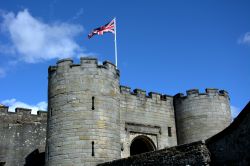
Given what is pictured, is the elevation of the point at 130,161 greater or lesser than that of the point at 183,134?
lesser

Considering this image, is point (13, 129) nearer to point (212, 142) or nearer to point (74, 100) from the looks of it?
point (74, 100)

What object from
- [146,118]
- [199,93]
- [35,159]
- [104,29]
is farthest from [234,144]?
[35,159]

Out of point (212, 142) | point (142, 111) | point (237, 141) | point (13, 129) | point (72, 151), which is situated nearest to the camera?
point (237, 141)

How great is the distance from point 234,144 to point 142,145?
37.6 feet

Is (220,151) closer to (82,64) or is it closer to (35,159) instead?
(82,64)

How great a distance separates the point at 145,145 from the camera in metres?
20.2

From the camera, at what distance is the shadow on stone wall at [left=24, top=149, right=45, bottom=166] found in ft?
72.9

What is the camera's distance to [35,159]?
2247 cm

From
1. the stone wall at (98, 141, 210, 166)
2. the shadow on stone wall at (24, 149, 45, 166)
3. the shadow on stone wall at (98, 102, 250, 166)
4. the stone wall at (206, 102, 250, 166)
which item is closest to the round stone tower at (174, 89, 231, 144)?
the shadow on stone wall at (24, 149, 45, 166)

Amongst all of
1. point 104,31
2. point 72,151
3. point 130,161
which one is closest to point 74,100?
point 72,151

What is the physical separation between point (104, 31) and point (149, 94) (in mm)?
4335

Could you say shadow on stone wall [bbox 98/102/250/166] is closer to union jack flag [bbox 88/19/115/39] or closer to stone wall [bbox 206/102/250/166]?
stone wall [bbox 206/102/250/166]

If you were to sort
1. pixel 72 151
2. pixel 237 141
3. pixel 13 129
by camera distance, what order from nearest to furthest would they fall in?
pixel 237 141 < pixel 72 151 < pixel 13 129

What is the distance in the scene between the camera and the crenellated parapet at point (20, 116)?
2253 cm
